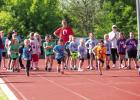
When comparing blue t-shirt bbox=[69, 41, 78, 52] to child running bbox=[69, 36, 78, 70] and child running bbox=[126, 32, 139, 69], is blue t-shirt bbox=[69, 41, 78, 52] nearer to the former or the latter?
child running bbox=[69, 36, 78, 70]

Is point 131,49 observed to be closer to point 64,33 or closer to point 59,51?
point 64,33

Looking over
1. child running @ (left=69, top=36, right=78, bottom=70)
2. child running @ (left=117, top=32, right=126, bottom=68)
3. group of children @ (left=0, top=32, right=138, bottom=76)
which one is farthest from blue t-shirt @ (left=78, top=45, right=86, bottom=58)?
child running @ (left=117, top=32, right=126, bottom=68)

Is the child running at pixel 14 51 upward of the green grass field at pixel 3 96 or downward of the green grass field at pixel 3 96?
upward

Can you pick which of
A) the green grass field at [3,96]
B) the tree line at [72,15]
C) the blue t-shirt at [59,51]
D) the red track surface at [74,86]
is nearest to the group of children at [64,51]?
the blue t-shirt at [59,51]

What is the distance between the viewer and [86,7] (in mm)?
69562

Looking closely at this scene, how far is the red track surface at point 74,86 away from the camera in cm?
1307

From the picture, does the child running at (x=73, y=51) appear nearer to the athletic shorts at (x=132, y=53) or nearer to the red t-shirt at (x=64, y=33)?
the red t-shirt at (x=64, y=33)

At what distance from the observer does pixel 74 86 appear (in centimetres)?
1551

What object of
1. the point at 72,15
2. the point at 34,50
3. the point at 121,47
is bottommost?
the point at 34,50

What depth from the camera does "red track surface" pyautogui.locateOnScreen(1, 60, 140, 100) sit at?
13.1 metres

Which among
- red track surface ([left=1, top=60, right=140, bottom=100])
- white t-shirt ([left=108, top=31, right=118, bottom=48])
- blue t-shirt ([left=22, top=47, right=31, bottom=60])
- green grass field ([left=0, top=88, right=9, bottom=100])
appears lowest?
green grass field ([left=0, top=88, right=9, bottom=100])

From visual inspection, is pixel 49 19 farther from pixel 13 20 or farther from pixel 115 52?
pixel 115 52

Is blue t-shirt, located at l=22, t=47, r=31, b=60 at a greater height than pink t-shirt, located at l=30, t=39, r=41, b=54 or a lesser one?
lesser

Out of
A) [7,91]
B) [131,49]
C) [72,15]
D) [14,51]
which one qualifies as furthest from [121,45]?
[72,15]
